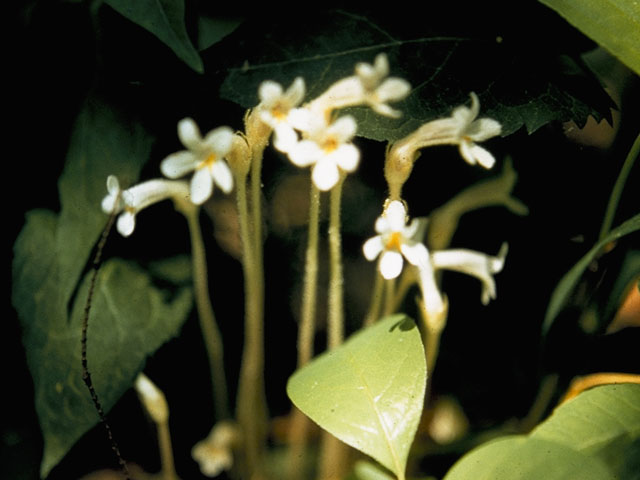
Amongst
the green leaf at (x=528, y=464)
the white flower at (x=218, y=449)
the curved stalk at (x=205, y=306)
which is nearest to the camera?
the green leaf at (x=528, y=464)

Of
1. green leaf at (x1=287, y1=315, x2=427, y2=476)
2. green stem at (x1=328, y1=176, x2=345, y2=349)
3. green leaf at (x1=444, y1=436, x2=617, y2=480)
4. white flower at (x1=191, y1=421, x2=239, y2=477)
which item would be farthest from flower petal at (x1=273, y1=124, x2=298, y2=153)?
white flower at (x1=191, y1=421, x2=239, y2=477)

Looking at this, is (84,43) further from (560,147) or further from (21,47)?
(560,147)

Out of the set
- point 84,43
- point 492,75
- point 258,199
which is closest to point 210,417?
point 258,199

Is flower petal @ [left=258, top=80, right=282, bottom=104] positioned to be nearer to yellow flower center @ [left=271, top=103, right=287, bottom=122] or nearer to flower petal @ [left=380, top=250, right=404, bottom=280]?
yellow flower center @ [left=271, top=103, right=287, bottom=122]

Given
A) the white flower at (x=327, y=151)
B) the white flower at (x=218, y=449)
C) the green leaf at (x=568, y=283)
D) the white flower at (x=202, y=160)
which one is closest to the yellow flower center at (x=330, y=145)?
the white flower at (x=327, y=151)

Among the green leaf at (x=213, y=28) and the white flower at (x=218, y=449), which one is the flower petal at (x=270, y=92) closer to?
A: the green leaf at (x=213, y=28)

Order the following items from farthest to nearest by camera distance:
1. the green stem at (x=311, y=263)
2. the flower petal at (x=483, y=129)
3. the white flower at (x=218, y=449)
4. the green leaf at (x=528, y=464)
→ the white flower at (x=218, y=449), the green stem at (x=311, y=263), the flower petal at (x=483, y=129), the green leaf at (x=528, y=464)

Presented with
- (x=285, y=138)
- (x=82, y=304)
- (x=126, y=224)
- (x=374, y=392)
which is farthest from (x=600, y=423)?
(x=82, y=304)

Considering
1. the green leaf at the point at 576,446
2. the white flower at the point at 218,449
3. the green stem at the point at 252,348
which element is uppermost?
the green leaf at the point at 576,446
